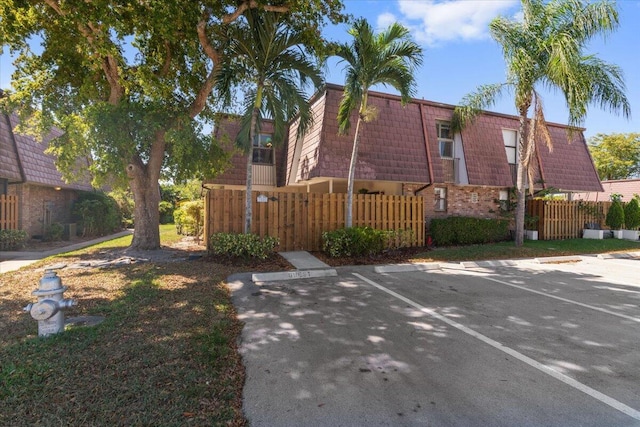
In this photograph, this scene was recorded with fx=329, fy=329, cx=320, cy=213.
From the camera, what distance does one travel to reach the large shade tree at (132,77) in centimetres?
772

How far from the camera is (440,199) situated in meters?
14.1

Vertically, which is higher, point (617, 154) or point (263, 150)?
point (617, 154)

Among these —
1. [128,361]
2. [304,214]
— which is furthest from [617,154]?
[128,361]

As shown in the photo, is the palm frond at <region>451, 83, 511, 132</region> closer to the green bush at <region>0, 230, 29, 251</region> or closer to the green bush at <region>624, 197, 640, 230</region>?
the green bush at <region>624, 197, 640, 230</region>

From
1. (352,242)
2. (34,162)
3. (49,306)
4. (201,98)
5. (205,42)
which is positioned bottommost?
(49,306)

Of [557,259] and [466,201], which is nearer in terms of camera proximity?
[557,259]

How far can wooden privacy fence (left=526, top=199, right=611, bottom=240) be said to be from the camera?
14984 mm

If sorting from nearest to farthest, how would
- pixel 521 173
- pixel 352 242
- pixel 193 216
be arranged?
pixel 352 242, pixel 521 173, pixel 193 216

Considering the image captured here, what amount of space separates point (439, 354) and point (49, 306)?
14.5 feet

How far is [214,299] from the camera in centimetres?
565

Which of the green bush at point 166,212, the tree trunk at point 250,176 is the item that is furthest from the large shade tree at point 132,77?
the green bush at point 166,212

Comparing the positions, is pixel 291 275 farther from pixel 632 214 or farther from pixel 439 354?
pixel 632 214

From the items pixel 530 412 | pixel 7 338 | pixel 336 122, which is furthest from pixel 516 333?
pixel 336 122

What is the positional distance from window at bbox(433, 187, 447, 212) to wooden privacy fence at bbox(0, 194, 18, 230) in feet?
54.7
